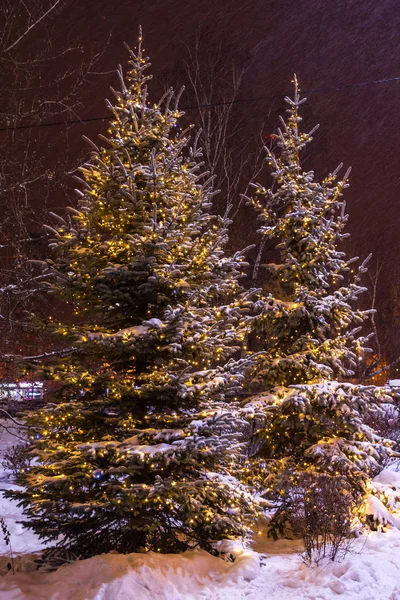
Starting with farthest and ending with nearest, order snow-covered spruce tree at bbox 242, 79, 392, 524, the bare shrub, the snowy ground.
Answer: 1. snow-covered spruce tree at bbox 242, 79, 392, 524
2. the bare shrub
3. the snowy ground

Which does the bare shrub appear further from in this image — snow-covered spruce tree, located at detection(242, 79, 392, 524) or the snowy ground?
snow-covered spruce tree, located at detection(242, 79, 392, 524)

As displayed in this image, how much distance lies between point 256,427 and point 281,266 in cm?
267

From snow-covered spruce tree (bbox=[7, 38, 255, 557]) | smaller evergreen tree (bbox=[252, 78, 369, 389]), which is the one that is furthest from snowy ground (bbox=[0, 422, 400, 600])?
smaller evergreen tree (bbox=[252, 78, 369, 389])

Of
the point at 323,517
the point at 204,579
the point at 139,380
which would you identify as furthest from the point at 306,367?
the point at 204,579

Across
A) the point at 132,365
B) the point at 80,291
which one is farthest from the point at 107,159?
the point at 132,365

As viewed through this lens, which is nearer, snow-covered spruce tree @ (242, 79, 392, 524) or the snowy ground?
the snowy ground

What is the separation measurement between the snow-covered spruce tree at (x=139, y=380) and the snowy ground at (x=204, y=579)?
408mm

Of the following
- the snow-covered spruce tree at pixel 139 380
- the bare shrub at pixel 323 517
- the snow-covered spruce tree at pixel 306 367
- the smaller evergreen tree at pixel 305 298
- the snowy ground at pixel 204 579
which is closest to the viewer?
the snowy ground at pixel 204 579

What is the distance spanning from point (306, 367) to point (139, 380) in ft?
9.70

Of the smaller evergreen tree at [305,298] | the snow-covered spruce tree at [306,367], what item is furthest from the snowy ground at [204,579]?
the smaller evergreen tree at [305,298]

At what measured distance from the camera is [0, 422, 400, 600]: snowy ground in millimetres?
5742

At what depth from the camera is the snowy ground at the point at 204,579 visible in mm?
5742

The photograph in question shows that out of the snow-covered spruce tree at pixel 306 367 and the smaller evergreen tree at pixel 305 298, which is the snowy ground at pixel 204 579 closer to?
the snow-covered spruce tree at pixel 306 367

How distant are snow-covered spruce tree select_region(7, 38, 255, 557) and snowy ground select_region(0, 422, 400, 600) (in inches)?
16.1
